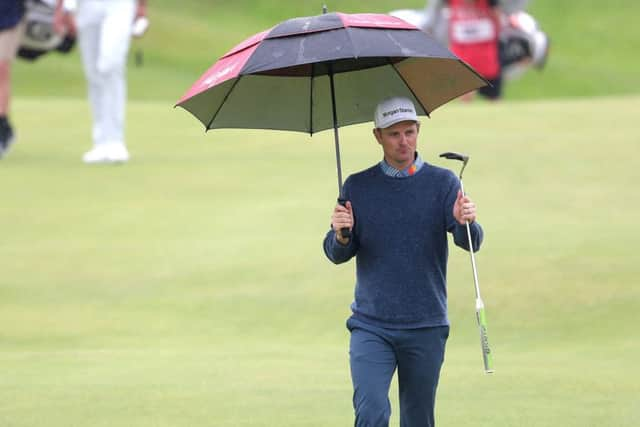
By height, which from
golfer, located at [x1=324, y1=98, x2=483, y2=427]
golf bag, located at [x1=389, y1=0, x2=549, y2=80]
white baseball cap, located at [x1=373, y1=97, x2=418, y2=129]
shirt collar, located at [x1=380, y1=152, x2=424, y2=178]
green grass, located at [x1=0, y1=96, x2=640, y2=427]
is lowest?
green grass, located at [x1=0, y1=96, x2=640, y2=427]

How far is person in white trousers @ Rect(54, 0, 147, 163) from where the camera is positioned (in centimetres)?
1446

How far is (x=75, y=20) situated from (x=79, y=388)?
7254 mm

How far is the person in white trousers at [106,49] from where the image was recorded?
14461 millimetres

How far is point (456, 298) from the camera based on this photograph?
409 inches

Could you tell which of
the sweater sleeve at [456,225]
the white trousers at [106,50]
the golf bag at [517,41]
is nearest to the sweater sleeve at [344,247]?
the sweater sleeve at [456,225]

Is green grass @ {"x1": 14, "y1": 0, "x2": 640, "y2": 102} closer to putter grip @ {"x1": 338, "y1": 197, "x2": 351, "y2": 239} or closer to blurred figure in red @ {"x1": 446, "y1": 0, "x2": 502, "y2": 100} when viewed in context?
blurred figure in red @ {"x1": 446, "y1": 0, "x2": 502, "y2": 100}

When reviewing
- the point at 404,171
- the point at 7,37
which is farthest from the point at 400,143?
the point at 7,37

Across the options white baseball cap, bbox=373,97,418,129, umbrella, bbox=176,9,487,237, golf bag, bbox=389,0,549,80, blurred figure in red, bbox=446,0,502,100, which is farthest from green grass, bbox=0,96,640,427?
golf bag, bbox=389,0,549,80

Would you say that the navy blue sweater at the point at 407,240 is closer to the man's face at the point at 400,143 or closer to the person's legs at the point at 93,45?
the man's face at the point at 400,143

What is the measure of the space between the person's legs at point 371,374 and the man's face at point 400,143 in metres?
0.70

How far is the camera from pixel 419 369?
242 inches

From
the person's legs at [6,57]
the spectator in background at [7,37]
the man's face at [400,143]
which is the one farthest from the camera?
the person's legs at [6,57]

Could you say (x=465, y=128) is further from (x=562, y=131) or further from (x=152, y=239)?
(x=152, y=239)

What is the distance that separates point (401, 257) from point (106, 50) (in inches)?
348
